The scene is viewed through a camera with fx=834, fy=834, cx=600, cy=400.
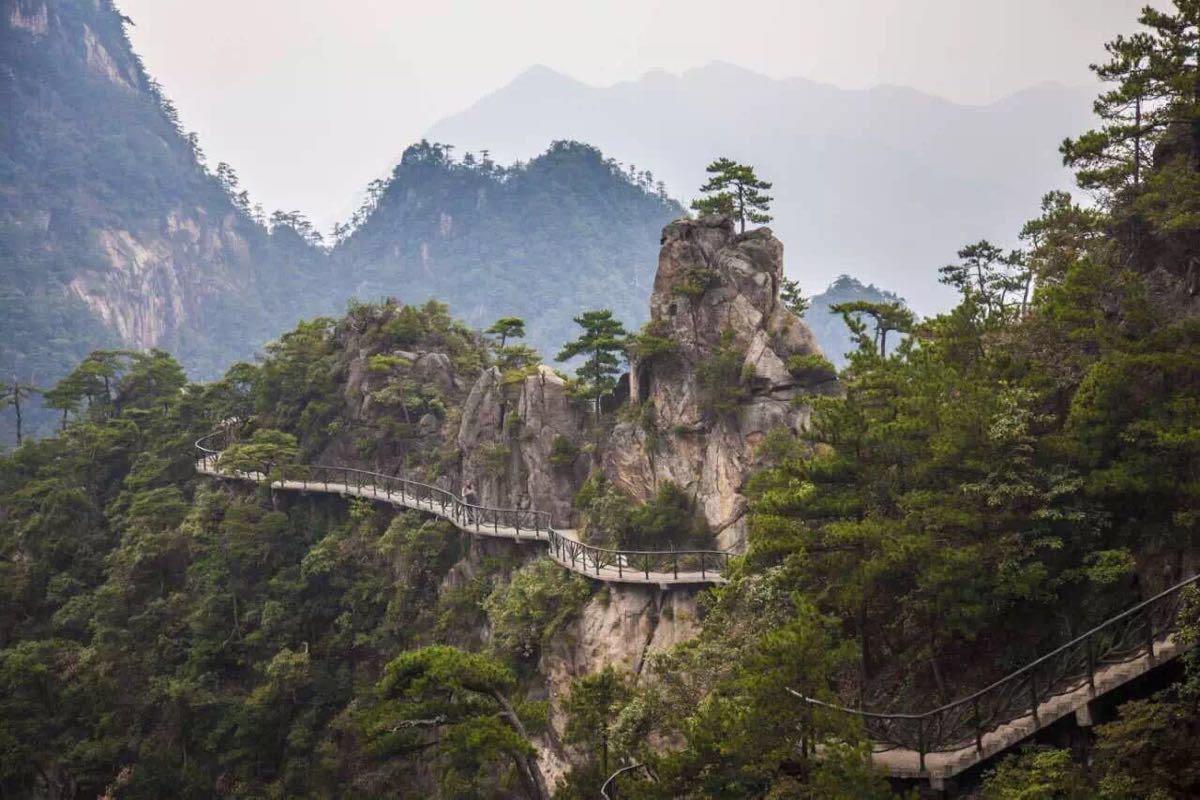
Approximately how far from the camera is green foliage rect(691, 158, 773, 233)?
25.8 metres

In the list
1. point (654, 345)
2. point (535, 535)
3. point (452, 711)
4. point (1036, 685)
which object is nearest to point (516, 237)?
point (654, 345)

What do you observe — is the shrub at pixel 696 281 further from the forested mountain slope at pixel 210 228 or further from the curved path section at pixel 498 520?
the forested mountain slope at pixel 210 228

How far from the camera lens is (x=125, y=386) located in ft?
153

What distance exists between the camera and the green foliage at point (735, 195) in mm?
25812

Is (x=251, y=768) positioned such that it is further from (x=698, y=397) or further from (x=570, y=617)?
(x=698, y=397)

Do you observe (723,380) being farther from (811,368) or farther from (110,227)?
(110,227)

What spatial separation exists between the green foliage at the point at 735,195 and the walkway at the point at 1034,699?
17.4 metres

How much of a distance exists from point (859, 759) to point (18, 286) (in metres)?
103

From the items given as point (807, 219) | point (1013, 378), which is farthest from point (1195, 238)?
point (807, 219)

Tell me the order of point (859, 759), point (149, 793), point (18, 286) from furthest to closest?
point (18, 286) → point (149, 793) → point (859, 759)

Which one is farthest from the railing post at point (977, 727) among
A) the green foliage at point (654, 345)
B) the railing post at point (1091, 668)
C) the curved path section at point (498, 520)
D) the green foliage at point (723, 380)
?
the green foliage at point (654, 345)

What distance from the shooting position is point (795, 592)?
1312 cm

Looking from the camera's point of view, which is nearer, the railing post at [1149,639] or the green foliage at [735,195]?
the railing post at [1149,639]

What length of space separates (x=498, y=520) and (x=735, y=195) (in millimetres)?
13020
